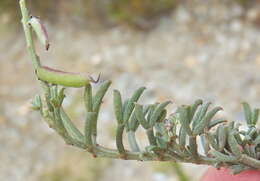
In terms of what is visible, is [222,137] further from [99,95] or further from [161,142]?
[99,95]

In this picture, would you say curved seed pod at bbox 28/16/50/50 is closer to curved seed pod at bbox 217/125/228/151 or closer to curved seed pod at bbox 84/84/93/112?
curved seed pod at bbox 84/84/93/112

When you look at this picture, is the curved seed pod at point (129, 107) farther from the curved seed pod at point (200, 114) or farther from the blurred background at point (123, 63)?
the blurred background at point (123, 63)

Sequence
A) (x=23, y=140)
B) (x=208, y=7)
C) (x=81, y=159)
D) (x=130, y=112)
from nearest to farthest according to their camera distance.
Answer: (x=130, y=112)
(x=81, y=159)
(x=23, y=140)
(x=208, y=7)

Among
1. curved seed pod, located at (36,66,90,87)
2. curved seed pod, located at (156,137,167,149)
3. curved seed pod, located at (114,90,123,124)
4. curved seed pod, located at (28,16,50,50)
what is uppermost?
curved seed pod, located at (28,16,50,50)

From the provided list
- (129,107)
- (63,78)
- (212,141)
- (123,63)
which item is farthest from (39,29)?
(123,63)

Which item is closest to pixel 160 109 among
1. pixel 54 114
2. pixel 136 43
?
pixel 54 114

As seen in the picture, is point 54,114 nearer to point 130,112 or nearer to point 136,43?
point 130,112

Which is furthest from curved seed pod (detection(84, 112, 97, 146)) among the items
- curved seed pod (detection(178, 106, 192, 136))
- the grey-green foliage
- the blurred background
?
the blurred background

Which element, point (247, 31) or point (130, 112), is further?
point (247, 31)
